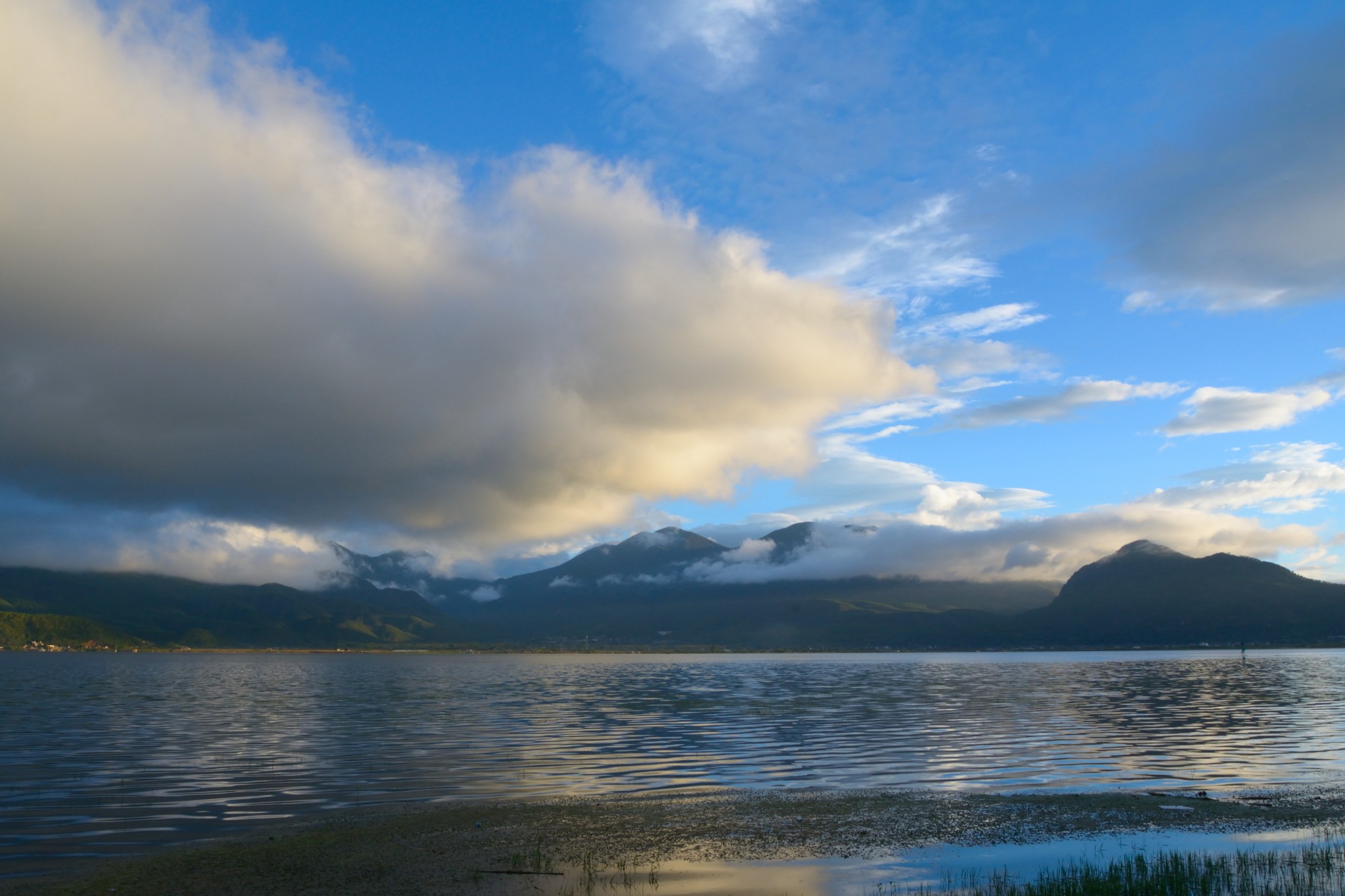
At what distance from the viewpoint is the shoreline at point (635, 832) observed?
25.2 m

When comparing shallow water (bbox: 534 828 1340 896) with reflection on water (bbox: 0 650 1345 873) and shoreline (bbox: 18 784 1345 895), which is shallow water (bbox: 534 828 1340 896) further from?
reflection on water (bbox: 0 650 1345 873)

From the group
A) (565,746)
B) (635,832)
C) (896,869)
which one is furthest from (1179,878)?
(565,746)

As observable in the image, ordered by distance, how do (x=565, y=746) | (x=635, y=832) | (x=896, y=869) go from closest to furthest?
1. (x=896, y=869)
2. (x=635, y=832)
3. (x=565, y=746)

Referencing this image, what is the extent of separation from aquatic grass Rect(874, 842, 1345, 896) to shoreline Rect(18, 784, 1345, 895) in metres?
4.28

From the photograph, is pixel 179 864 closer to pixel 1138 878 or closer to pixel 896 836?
pixel 896 836

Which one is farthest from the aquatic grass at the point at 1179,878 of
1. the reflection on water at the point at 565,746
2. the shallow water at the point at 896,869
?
the reflection on water at the point at 565,746

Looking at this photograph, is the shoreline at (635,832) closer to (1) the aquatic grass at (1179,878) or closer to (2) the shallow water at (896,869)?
(2) the shallow water at (896,869)

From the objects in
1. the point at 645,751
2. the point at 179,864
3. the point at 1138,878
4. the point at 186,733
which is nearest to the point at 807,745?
the point at 645,751

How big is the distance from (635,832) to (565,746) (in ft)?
99.5

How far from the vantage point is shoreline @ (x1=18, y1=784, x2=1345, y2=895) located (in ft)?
82.6

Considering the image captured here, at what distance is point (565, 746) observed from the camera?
197 feet

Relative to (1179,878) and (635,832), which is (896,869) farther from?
(635,832)

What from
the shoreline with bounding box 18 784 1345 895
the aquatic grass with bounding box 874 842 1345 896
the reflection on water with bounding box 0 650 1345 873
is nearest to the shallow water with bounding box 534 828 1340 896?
the aquatic grass with bounding box 874 842 1345 896

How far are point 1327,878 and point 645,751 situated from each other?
1553 inches
